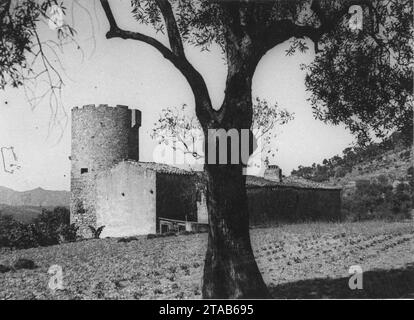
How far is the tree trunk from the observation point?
9641 millimetres

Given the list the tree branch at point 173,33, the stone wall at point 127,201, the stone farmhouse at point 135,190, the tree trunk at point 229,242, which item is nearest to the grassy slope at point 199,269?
the tree trunk at point 229,242

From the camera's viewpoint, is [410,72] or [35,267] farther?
[35,267]

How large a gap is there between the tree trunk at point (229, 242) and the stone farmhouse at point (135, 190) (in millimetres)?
19913

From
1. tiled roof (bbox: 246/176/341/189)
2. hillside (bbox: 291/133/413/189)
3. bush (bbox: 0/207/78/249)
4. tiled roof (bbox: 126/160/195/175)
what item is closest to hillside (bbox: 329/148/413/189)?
hillside (bbox: 291/133/413/189)

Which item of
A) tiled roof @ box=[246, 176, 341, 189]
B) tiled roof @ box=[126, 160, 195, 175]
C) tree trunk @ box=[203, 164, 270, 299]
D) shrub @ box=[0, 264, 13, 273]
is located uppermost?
tiled roof @ box=[126, 160, 195, 175]

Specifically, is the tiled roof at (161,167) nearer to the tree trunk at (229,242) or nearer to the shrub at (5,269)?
the shrub at (5,269)

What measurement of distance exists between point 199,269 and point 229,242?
4763 mm

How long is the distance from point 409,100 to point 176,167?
26050 millimetres

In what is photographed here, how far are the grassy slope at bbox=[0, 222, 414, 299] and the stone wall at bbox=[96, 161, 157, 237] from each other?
10983 millimetres

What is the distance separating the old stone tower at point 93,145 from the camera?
3788cm

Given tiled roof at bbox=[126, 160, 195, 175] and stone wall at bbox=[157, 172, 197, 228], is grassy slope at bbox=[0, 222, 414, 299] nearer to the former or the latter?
stone wall at bbox=[157, 172, 197, 228]
